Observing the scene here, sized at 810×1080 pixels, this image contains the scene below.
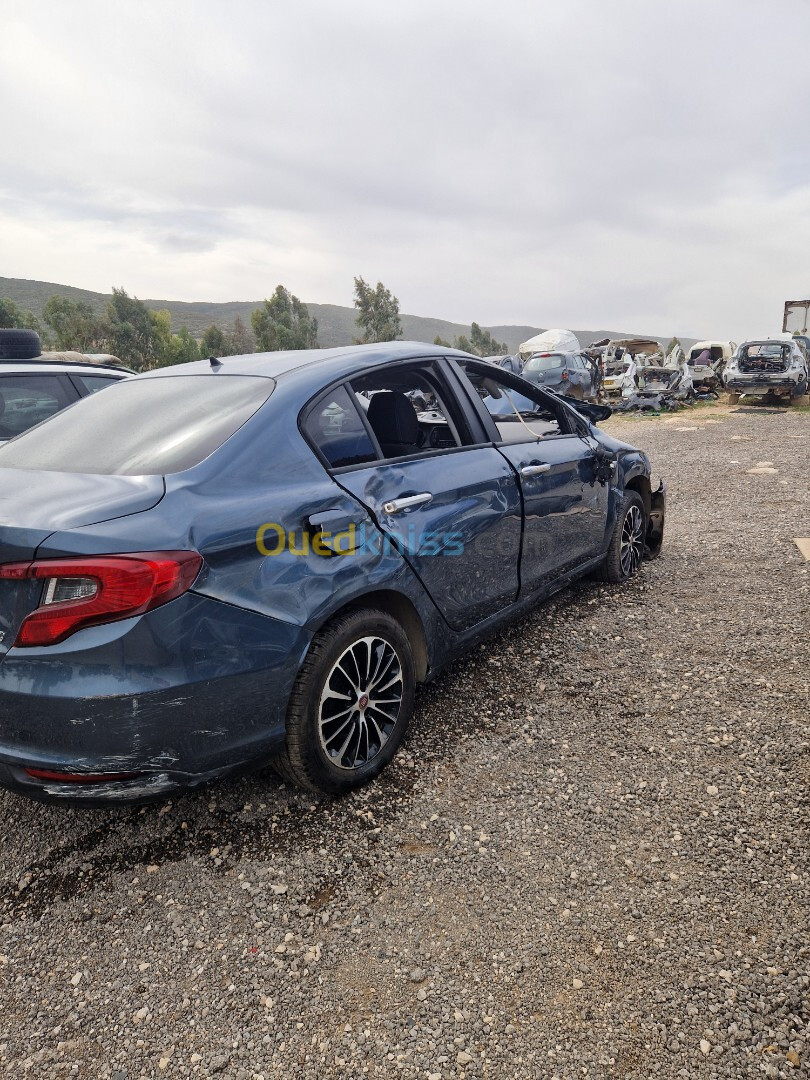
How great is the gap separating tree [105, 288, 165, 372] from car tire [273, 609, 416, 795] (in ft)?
254

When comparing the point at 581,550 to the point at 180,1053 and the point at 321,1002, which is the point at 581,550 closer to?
the point at 321,1002

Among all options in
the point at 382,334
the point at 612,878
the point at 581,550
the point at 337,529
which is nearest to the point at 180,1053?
the point at 612,878

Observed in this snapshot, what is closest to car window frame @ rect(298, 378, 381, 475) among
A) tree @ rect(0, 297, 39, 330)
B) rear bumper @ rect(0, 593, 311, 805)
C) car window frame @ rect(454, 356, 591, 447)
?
rear bumper @ rect(0, 593, 311, 805)

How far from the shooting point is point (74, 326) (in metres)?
70.9

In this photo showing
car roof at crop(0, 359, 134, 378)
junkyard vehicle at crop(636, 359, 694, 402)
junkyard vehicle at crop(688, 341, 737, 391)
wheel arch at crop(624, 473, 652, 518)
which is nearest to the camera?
wheel arch at crop(624, 473, 652, 518)

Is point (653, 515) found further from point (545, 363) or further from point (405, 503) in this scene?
point (545, 363)

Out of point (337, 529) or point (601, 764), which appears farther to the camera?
point (601, 764)

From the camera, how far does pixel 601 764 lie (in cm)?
274

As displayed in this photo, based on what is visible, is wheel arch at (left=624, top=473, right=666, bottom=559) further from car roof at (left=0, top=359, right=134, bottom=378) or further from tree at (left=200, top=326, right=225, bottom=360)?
tree at (left=200, top=326, right=225, bottom=360)

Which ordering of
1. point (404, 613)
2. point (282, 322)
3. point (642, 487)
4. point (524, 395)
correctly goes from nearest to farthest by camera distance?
point (404, 613) → point (524, 395) → point (642, 487) → point (282, 322)

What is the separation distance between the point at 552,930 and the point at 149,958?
1.18m

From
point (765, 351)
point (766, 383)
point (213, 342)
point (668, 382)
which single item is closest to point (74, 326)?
point (213, 342)

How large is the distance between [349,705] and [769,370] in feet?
63.7

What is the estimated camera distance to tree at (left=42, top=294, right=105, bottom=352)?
70625mm
